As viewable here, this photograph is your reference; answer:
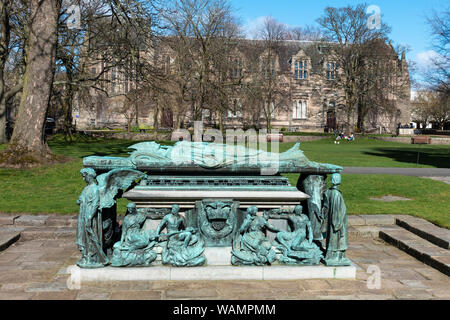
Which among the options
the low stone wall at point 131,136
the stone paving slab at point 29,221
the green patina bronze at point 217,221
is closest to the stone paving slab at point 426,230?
the green patina bronze at point 217,221

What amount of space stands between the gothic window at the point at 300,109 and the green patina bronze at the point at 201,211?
50439 mm

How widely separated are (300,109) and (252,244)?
51.7 m

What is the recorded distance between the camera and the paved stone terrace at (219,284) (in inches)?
187

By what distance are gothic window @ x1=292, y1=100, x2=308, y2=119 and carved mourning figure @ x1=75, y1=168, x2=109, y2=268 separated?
51687 mm

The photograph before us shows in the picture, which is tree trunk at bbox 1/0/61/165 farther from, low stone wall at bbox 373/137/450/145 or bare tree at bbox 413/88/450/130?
bare tree at bbox 413/88/450/130

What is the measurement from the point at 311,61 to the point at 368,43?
542 inches

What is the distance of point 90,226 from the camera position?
5070 millimetres

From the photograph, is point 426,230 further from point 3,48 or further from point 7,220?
point 3,48

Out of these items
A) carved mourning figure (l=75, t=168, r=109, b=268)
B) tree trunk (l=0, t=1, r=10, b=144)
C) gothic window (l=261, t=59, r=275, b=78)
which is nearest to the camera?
carved mourning figure (l=75, t=168, r=109, b=268)

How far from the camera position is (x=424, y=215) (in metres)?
8.68

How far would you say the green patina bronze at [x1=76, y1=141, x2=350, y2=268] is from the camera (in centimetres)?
525

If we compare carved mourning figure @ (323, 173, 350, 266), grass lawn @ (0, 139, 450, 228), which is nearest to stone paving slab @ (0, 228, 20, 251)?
grass lawn @ (0, 139, 450, 228)

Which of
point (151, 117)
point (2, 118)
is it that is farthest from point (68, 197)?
point (151, 117)
